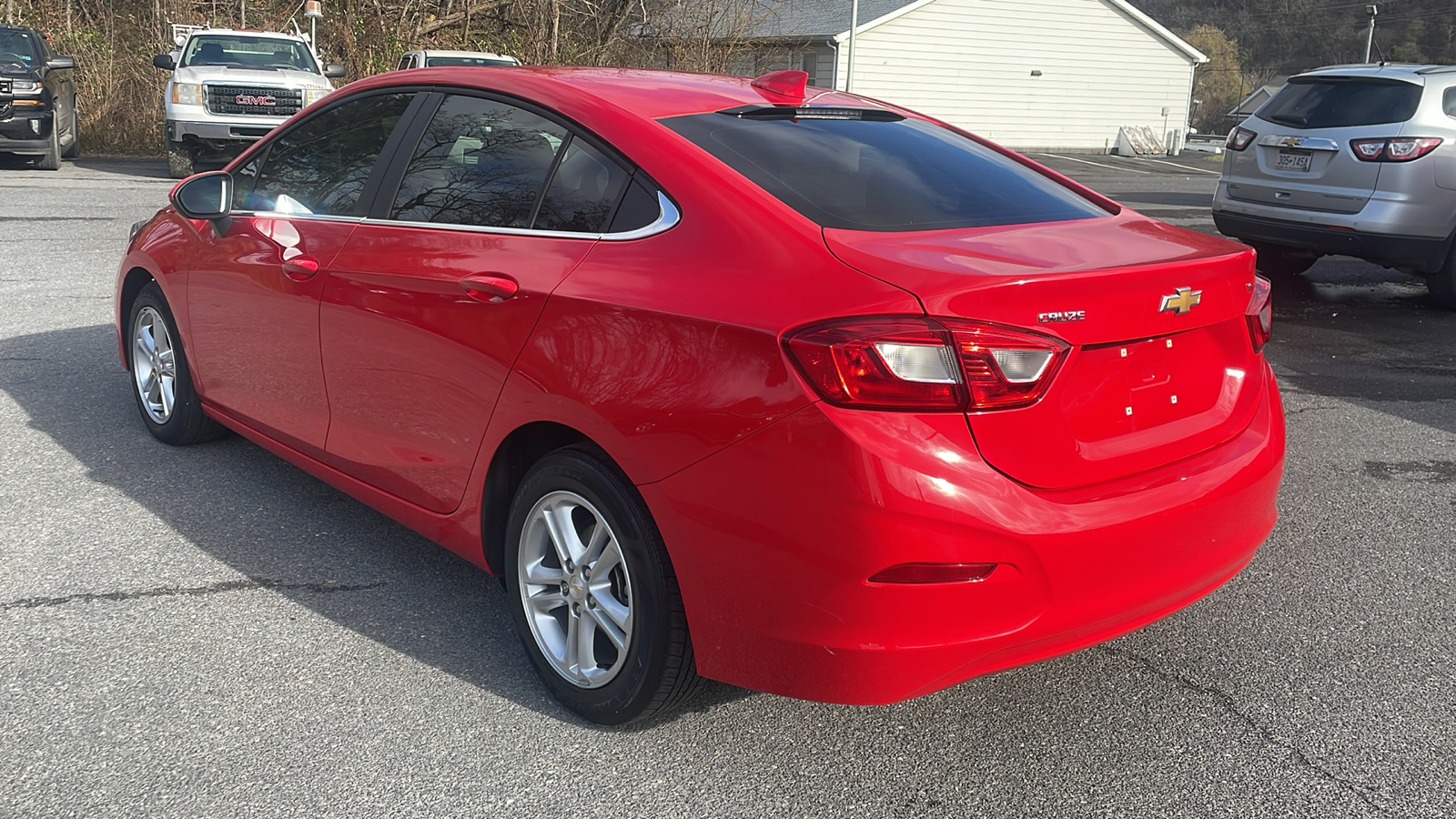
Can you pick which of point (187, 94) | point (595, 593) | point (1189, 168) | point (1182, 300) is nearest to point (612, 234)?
point (595, 593)

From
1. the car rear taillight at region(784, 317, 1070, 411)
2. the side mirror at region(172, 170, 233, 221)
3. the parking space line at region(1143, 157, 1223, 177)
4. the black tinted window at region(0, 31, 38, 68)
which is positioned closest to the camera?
the car rear taillight at region(784, 317, 1070, 411)

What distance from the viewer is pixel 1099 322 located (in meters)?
2.50

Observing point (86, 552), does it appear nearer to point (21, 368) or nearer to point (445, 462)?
point (445, 462)

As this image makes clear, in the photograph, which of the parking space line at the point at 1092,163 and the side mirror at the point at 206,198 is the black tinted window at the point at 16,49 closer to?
the side mirror at the point at 206,198

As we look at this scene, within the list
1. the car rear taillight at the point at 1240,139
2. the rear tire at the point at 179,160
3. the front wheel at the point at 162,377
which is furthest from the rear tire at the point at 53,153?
the car rear taillight at the point at 1240,139

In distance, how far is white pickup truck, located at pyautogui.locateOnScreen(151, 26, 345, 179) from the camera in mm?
16203

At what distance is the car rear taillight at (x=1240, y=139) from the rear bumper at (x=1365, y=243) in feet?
2.26

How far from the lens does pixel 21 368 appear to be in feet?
20.4

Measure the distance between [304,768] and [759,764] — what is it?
106 cm

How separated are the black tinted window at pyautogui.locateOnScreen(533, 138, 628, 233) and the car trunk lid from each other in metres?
0.64

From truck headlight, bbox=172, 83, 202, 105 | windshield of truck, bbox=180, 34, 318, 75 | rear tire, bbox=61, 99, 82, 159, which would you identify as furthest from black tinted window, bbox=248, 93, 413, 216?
rear tire, bbox=61, 99, 82, 159

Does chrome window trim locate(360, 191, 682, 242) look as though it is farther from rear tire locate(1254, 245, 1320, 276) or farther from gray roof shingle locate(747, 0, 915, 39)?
gray roof shingle locate(747, 0, 915, 39)

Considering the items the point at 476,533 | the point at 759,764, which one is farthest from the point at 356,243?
the point at 759,764

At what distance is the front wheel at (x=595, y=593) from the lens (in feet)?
8.90
